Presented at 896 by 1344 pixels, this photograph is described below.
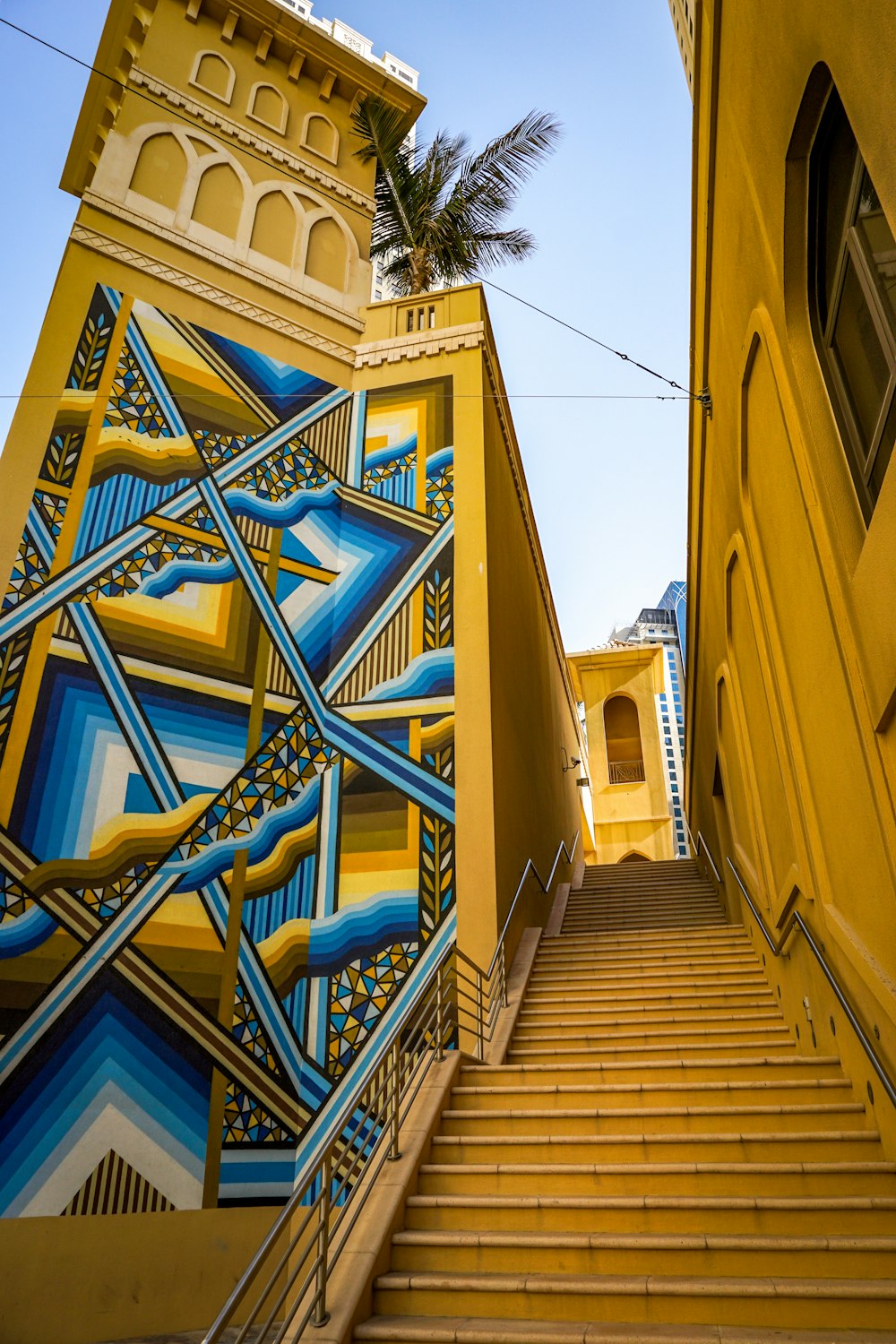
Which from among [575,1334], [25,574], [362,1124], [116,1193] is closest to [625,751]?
[25,574]

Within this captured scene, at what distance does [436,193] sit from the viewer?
38.7 ft

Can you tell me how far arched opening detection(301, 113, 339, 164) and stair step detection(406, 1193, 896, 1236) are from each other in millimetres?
11325

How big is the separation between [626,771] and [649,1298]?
75.6 ft

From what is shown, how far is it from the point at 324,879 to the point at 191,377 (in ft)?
15.8

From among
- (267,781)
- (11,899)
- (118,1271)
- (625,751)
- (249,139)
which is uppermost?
(249,139)

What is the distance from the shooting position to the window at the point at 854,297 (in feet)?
12.4

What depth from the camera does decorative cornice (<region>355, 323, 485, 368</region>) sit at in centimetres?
995

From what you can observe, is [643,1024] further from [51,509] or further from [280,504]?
[51,509]

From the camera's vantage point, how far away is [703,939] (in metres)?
8.72

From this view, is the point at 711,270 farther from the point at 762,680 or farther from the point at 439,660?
the point at 439,660

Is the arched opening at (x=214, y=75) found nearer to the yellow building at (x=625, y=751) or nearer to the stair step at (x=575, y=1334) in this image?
the stair step at (x=575, y=1334)

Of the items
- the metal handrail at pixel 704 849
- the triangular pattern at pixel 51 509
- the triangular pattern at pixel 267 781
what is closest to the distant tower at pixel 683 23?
the metal handrail at pixel 704 849

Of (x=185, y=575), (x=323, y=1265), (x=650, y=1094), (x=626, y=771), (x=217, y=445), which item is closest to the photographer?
(x=323, y=1265)

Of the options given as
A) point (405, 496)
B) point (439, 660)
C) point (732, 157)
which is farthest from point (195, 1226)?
point (732, 157)
